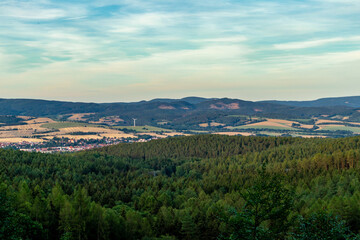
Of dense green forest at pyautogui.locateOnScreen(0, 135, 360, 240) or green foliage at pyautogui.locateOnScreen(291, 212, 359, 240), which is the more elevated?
green foliage at pyautogui.locateOnScreen(291, 212, 359, 240)

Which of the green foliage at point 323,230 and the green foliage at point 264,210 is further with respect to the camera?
the green foliage at point 264,210

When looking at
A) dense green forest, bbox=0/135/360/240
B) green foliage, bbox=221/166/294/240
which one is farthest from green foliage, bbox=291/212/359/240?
green foliage, bbox=221/166/294/240

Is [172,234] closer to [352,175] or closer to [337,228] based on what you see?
[337,228]

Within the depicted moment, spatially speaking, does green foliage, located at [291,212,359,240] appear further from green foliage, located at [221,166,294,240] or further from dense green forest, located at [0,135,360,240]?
green foliage, located at [221,166,294,240]

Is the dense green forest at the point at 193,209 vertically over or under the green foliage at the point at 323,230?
under

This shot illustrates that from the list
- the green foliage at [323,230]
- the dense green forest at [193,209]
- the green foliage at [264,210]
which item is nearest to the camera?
the green foliage at [323,230]

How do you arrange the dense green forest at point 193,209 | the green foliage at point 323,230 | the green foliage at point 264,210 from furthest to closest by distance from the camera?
the dense green forest at point 193,209 < the green foliage at point 264,210 < the green foliage at point 323,230

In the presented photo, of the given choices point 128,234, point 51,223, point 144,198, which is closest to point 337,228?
point 128,234

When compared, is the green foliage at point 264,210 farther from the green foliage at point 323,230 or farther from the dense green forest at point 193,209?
the green foliage at point 323,230

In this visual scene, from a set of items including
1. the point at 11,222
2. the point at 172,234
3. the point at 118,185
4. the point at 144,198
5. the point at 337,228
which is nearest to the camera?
the point at 337,228

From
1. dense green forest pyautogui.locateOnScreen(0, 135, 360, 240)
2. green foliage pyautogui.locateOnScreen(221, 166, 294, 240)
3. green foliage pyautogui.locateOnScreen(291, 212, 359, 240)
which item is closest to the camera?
green foliage pyautogui.locateOnScreen(291, 212, 359, 240)

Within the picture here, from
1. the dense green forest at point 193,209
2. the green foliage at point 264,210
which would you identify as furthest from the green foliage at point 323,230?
the green foliage at point 264,210
